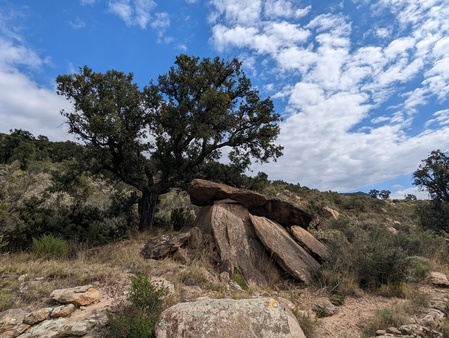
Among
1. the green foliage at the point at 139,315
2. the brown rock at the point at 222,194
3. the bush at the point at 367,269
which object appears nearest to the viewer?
the green foliage at the point at 139,315

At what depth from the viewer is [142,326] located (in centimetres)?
481

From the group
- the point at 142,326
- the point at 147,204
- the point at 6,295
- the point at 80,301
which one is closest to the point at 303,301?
the point at 142,326

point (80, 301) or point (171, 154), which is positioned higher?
point (171, 154)

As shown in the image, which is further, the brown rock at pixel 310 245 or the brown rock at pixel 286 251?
the brown rock at pixel 310 245

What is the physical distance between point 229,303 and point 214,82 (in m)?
11.2

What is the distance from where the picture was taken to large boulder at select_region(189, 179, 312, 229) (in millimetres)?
12039

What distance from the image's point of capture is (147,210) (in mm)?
14016

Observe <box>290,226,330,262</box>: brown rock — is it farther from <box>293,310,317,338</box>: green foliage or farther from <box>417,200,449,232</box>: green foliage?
<box>417,200,449,232</box>: green foliage

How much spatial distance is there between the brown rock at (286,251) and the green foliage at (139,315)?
5073 millimetres

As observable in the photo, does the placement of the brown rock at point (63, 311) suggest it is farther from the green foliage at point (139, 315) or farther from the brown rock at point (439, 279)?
the brown rock at point (439, 279)

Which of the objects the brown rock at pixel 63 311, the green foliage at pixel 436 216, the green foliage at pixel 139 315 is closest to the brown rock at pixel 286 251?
the green foliage at pixel 139 315

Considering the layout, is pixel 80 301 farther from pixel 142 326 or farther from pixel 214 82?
pixel 214 82

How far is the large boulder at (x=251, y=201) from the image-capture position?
39.5 feet

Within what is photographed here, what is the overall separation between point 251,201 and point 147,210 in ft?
16.7
